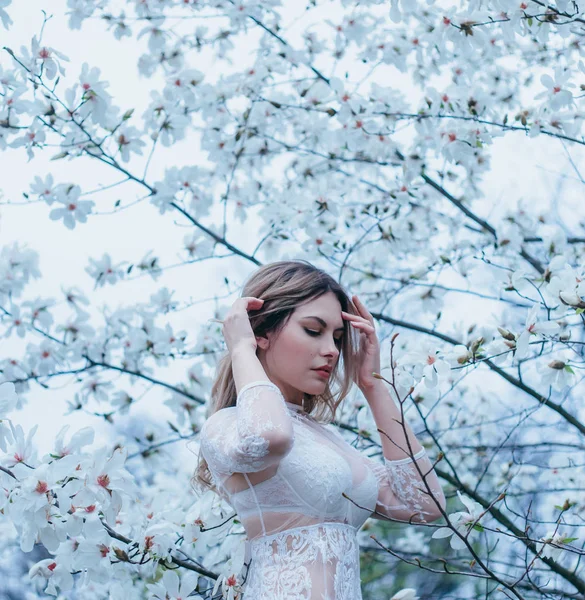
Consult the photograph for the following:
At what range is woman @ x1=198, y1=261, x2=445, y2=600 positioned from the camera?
1.46 meters

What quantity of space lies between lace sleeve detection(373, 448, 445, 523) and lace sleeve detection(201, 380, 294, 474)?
41 cm

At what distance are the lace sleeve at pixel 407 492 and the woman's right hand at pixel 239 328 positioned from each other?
0.48 meters

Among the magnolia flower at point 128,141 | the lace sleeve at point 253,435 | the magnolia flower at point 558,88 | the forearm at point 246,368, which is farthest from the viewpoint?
the magnolia flower at point 128,141

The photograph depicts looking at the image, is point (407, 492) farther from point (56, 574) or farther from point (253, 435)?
point (56, 574)

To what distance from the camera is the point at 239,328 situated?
1640mm

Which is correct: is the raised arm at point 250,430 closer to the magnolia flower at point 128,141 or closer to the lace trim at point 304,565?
the lace trim at point 304,565

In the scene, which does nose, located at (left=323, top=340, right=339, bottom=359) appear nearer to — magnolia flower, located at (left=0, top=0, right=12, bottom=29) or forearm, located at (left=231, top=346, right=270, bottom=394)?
forearm, located at (left=231, top=346, right=270, bottom=394)

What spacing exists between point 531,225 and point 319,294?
183cm

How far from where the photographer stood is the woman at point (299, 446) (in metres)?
1.46

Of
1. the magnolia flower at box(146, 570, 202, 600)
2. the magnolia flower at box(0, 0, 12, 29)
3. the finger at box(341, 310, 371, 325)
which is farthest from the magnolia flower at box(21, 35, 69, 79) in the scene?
the magnolia flower at box(146, 570, 202, 600)

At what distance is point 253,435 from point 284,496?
208 mm

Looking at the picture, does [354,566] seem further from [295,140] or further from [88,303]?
[295,140]

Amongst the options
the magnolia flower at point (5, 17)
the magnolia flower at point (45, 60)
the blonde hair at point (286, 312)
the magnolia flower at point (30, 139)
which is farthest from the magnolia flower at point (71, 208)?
the blonde hair at point (286, 312)

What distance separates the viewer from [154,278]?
3320 millimetres
